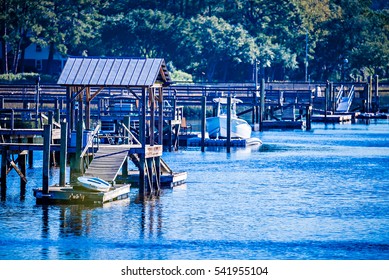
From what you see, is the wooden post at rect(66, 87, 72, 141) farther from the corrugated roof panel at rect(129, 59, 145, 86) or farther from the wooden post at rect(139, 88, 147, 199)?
the corrugated roof panel at rect(129, 59, 145, 86)

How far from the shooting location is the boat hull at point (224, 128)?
8300 centimetres

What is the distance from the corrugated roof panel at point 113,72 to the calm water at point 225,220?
193 inches

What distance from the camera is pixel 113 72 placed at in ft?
165

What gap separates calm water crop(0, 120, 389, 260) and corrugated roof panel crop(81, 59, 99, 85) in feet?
16.9

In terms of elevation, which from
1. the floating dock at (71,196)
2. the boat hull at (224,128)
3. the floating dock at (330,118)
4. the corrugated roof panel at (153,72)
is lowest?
the floating dock at (71,196)

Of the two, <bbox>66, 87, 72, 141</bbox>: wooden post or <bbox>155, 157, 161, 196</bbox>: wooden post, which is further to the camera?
<bbox>155, 157, 161, 196</bbox>: wooden post

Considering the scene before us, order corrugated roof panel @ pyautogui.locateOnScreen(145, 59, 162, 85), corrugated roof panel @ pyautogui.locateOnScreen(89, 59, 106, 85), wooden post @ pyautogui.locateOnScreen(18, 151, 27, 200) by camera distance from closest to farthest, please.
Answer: corrugated roof panel @ pyautogui.locateOnScreen(145, 59, 162, 85)
corrugated roof panel @ pyautogui.locateOnScreen(89, 59, 106, 85)
wooden post @ pyautogui.locateOnScreen(18, 151, 27, 200)

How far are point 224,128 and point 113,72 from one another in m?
33.6

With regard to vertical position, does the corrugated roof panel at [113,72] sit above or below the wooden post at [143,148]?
above

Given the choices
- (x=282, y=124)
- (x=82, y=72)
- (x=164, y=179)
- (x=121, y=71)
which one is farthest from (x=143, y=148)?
(x=282, y=124)

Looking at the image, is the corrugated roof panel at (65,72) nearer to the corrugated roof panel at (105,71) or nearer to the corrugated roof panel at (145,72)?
the corrugated roof panel at (105,71)

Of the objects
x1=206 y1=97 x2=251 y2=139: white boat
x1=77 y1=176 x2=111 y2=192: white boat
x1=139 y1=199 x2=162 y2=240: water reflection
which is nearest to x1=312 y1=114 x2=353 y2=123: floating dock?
x1=206 y1=97 x2=251 y2=139: white boat

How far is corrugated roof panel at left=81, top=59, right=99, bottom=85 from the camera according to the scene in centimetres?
5006

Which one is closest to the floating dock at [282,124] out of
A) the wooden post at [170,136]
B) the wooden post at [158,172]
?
the wooden post at [170,136]
